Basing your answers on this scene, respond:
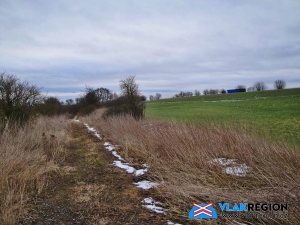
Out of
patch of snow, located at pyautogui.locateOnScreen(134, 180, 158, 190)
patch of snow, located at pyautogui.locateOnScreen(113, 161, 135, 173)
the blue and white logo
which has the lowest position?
patch of snow, located at pyautogui.locateOnScreen(113, 161, 135, 173)

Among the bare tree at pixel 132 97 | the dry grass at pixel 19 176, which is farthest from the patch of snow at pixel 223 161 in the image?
the bare tree at pixel 132 97

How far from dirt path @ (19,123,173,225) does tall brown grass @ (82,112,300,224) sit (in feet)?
1.93

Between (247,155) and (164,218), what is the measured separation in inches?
100.0

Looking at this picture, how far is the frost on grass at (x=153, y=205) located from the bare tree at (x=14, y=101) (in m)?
7.55

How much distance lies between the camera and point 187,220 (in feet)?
10.3

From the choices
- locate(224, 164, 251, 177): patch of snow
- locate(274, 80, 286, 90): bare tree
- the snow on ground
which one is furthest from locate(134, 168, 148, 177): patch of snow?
locate(274, 80, 286, 90): bare tree

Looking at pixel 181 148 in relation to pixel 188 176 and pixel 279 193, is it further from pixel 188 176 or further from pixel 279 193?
pixel 279 193

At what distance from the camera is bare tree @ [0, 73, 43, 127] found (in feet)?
29.3

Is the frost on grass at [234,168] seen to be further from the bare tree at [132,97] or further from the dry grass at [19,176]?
the bare tree at [132,97]

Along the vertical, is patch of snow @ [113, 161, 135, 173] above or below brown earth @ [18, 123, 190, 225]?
below

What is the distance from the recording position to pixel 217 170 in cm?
431

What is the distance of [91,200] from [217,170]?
2.61 m

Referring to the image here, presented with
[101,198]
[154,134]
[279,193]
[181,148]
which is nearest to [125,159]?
[154,134]

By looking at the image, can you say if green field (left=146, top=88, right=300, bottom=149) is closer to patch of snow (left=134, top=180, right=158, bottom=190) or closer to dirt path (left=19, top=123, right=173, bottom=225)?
patch of snow (left=134, top=180, right=158, bottom=190)
